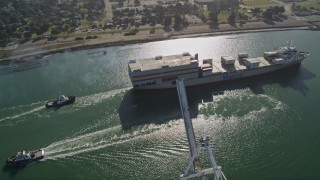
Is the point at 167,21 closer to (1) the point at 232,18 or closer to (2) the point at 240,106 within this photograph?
(1) the point at 232,18

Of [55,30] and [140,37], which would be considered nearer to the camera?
[140,37]

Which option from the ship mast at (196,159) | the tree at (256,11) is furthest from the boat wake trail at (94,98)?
the tree at (256,11)

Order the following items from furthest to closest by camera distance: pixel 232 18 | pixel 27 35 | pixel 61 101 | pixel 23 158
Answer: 1. pixel 232 18
2. pixel 27 35
3. pixel 61 101
4. pixel 23 158

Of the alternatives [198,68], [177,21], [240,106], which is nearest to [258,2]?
[177,21]

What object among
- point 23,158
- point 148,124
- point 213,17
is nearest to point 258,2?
point 213,17

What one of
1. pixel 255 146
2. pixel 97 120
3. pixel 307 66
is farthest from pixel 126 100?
pixel 307 66

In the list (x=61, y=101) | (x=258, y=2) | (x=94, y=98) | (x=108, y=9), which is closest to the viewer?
(x=61, y=101)

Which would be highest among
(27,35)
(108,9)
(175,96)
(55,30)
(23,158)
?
(108,9)

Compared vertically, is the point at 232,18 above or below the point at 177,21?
below
